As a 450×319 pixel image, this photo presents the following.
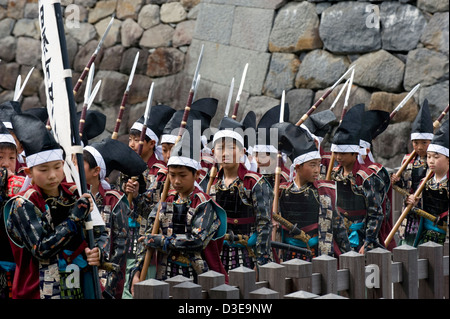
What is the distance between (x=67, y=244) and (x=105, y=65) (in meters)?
8.25

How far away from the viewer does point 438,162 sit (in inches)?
279

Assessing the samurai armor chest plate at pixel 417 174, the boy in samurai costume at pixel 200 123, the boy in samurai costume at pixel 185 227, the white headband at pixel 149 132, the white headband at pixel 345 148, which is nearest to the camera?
the boy in samurai costume at pixel 185 227

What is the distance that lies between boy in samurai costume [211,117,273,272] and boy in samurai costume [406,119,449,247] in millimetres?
2088

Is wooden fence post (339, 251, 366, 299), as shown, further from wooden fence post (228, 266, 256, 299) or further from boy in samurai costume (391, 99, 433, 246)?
boy in samurai costume (391, 99, 433, 246)

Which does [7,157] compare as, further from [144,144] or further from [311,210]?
[311,210]

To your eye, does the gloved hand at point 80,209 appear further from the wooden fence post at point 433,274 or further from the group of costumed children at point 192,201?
the wooden fence post at point 433,274

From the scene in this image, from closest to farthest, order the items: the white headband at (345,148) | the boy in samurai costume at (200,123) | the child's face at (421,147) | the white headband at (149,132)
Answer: the boy in samurai costume at (200,123) < the white headband at (345,148) < the white headband at (149,132) < the child's face at (421,147)

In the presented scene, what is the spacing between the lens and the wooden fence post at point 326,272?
3912 mm

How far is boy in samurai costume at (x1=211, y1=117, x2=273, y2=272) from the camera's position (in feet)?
18.1

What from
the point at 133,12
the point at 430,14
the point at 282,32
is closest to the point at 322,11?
the point at 282,32

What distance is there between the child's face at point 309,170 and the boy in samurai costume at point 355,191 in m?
0.94

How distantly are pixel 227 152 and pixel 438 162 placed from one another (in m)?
2.24

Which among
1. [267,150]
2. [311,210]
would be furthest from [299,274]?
[267,150]

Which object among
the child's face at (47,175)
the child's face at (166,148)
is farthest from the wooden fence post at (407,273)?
the child's face at (166,148)
